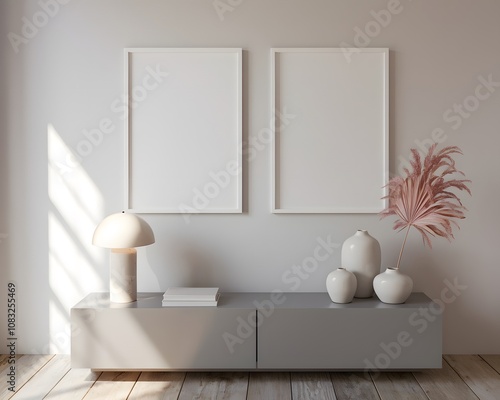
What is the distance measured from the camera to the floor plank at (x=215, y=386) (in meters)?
2.69

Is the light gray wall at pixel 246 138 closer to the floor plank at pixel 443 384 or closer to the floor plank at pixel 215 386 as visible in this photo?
the floor plank at pixel 443 384

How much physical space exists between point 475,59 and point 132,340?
243 cm

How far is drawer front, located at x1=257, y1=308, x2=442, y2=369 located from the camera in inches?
111

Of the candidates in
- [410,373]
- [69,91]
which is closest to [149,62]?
[69,91]

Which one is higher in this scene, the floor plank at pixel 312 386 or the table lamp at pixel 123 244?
the table lamp at pixel 123 244

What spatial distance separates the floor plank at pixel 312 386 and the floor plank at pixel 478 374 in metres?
0.71

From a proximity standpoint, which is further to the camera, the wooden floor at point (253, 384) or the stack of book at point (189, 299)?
the stack of book at point (189, 299)

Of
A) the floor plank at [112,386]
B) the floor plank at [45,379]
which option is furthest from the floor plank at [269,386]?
the floor plank at [45,379]

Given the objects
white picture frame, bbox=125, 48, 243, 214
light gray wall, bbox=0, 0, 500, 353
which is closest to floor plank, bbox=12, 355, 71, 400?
light gray wall, bbox=0, 0, 500, 353

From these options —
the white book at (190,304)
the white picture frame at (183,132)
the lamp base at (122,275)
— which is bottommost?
the white book at (190,304)

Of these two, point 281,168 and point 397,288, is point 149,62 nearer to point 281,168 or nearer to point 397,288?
point 281,168

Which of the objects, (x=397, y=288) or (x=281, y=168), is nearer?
(x=397, y=288)

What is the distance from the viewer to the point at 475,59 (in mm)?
3158

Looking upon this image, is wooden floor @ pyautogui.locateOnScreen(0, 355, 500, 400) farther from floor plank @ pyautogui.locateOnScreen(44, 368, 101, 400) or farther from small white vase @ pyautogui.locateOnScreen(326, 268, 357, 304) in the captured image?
small white vase @ pyautogui.locateOnScreen(326, 268, 357, 304)
